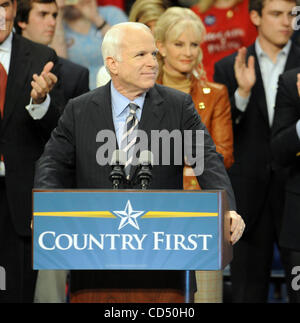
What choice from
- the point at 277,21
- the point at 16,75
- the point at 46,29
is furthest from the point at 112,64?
the point at 277,21

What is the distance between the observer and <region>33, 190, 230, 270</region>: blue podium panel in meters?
2.53

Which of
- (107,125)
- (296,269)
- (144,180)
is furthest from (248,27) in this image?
(144,180)

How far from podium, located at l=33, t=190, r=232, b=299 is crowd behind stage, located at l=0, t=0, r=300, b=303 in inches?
47.2

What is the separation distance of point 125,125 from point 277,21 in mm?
1797

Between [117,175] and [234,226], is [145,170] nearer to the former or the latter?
[117,175]

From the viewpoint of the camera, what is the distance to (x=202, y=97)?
4.19 meters

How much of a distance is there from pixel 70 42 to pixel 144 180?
2.38m

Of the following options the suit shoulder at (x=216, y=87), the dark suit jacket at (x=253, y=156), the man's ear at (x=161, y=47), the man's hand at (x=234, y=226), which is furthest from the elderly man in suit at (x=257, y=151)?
the man's hand at (x=234, y=226)

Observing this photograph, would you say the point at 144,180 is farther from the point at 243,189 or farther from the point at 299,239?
the point at 243,189

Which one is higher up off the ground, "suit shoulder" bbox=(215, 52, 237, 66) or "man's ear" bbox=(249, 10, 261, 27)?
"man's ear" bbox=(249, 10, 261, 27)

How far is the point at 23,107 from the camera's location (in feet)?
13.3

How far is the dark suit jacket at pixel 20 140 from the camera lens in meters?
4.05

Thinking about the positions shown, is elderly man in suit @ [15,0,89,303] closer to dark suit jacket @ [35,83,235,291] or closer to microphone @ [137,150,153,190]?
dark suit jacket @ [35,83,235,291]

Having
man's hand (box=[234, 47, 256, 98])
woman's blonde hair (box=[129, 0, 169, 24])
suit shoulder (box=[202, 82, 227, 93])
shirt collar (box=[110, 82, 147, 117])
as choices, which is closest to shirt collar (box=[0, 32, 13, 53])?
woman's blonde hair (box=[129, 0, 169, 24])
